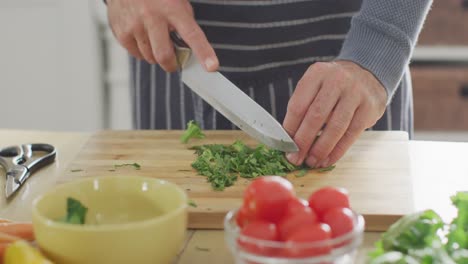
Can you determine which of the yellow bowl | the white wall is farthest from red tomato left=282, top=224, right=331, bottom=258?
the white wall

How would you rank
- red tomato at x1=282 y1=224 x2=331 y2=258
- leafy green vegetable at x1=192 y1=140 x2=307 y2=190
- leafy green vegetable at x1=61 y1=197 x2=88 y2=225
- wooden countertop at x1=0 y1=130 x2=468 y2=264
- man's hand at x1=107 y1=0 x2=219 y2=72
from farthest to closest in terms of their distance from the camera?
man's hand at x1=107 y1=0 x2=219 y2=72
leafy green vegetable at x1=192 y1=140 x2=307 y2=190
wooden countertop at x1=0 y1=130 x2=468 y2=264
leafy green vegetable at x1=61 y1=197 x2=88 y2=225
red tomato at x1=282 y1=224 x2=331 y2=258

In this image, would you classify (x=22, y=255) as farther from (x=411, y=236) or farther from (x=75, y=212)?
(x=411, y=236)

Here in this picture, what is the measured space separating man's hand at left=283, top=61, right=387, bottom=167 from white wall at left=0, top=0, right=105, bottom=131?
1.79 m

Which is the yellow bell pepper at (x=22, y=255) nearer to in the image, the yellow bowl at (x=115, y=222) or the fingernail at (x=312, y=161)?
the yellow bowl at (x=115, y=222)

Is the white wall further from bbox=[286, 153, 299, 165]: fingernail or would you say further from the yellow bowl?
the yellow bowl

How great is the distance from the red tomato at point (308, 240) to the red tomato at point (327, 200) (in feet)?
0.21

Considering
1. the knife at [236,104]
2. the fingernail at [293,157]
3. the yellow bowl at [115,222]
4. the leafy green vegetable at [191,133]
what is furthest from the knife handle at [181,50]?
the yellow bowl at [115,222]

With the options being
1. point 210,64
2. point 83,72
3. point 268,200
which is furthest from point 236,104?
point 83,72

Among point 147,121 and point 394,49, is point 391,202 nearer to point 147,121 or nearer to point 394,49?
point 394,49

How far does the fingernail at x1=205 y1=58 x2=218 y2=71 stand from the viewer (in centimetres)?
144

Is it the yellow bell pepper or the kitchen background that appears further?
the kitchen background

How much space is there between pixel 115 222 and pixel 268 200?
0.25 metres

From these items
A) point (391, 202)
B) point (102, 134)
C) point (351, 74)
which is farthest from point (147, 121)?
point (391, 202)

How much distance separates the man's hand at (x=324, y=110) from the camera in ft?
4.65
